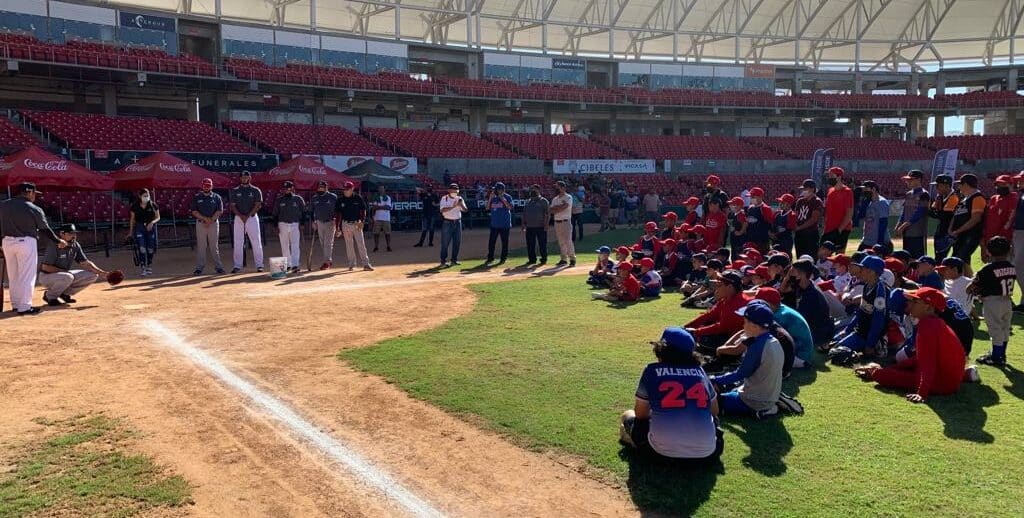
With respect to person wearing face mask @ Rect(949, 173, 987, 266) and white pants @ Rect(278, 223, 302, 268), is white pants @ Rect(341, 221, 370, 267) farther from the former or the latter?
person wearing face mask @ Rect(949, 173, 987, 266)

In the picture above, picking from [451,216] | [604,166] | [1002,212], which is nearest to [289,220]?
[451,216]

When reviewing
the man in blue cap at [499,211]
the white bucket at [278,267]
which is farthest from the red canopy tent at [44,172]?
the man in blue cap at [499,211]

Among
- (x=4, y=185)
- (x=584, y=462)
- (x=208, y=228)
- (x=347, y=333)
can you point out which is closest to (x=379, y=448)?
(x=584, y=462)

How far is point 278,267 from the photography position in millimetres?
13820

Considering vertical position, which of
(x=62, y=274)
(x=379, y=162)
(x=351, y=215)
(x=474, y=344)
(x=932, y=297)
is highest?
(x=379, y=162)

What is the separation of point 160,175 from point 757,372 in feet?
51.9

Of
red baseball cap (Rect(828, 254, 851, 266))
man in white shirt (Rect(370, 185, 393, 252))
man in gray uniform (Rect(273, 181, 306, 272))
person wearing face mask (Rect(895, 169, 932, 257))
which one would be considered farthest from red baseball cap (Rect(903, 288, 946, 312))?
man in white shirt (Rect(370, 185, 393, 252))

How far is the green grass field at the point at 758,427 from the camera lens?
407 centimetres

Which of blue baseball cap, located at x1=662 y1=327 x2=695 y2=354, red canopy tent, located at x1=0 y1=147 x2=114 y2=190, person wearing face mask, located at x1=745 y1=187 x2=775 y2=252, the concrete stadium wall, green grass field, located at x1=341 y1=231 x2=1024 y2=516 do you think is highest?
the concrete stadium wall

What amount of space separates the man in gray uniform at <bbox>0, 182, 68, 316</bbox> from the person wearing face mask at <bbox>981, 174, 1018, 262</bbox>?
520 inches

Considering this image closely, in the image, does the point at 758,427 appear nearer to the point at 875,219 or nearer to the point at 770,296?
the point at 770,296

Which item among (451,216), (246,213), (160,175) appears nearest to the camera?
(246,213)

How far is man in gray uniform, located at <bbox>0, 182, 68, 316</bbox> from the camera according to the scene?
9531mm

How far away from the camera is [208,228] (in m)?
14.2
